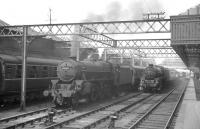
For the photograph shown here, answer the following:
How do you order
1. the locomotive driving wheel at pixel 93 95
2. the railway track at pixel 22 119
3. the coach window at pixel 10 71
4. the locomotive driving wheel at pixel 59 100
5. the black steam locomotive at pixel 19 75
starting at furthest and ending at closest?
the locomotive driving wheel at pixel 93 95, the locomotive driving wheel at pixel 59 100, the coach window at pixel 10 71, the black steam locomotive at pixel 19 75, the railway track at pixel 22 119

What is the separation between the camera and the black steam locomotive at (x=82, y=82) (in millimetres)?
16875

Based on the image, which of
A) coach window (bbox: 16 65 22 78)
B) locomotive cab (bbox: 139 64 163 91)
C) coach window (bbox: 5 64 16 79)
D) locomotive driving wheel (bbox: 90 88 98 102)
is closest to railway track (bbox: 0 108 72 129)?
coach window (bbox: 5 64 16 79)

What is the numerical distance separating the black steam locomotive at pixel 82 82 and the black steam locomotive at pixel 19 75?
182 centimetres

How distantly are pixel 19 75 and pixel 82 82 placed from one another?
13.0ft

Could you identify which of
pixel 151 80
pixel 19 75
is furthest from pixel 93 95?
pixel 151 80

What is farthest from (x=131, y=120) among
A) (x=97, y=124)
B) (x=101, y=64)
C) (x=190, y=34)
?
(x=101, y=64)

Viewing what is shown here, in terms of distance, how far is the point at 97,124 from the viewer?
12.4m

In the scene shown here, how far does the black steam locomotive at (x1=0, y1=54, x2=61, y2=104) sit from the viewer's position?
53.3 feet

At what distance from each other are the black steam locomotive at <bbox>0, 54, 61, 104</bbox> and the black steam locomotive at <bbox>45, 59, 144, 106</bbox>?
182cm

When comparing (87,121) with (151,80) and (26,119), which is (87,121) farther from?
(151,80)

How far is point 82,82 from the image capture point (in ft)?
55.6

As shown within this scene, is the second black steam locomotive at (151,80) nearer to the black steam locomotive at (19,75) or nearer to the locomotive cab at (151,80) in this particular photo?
the locomotive cab at (151,80)

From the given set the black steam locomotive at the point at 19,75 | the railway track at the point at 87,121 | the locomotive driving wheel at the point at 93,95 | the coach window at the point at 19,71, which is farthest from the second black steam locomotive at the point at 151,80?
the coach window at the point at 19,71

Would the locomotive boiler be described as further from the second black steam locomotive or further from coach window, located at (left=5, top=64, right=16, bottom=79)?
coach window, located at (left=5, top=64, right=16, bottom=79)
